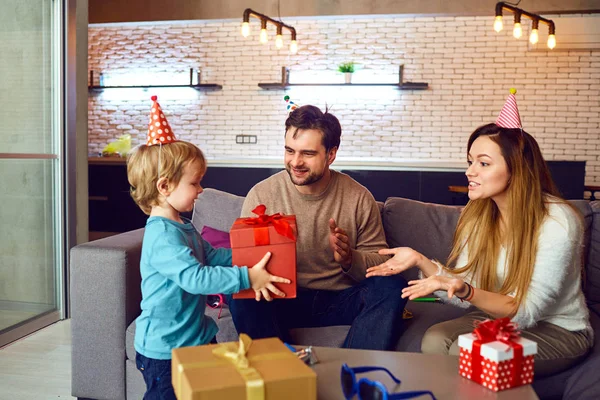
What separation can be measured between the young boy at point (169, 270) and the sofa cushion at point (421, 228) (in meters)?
1.15

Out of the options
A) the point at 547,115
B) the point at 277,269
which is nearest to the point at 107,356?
the point at 277,269

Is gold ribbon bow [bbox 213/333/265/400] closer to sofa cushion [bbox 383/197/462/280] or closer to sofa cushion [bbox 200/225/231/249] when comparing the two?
sofa cushion [bbox 200/225/231/249]

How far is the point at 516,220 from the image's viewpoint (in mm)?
2006

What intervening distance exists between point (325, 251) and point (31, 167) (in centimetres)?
226

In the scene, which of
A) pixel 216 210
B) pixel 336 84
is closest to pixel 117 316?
pixel 216 210

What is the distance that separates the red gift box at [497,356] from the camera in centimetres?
142

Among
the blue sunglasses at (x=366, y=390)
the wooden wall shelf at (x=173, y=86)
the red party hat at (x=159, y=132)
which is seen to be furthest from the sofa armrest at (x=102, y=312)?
the wooden wall shelf at (x=173, y=86)

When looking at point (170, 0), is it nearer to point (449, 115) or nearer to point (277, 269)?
point (449, 115)

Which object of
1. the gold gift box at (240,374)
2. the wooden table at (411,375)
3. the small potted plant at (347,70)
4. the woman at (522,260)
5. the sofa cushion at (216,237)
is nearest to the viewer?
the gold gift box at (240,374)

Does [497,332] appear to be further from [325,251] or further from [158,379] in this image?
[325,251]

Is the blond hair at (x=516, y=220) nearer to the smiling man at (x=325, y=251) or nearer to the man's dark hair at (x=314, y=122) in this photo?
the smiling man at (x=325, y=251)

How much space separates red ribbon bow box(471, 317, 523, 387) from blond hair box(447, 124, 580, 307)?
413 millimetres

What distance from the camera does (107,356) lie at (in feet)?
8.00

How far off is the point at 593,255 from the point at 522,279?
805 mm
